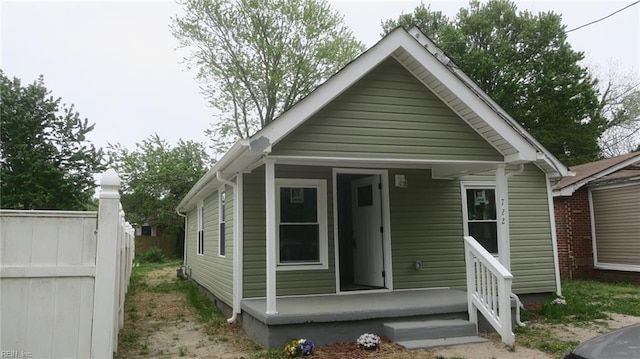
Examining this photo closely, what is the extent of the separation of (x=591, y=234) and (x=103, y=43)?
17926mm

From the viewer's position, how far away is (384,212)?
855 centimetres

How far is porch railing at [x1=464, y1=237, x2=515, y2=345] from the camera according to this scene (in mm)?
6082

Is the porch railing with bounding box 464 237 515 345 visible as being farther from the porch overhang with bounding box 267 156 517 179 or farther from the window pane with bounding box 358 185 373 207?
the window pane with bounding box 358 185 373 207

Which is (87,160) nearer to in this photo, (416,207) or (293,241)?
(293,241)

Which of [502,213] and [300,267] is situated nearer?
[502,213]

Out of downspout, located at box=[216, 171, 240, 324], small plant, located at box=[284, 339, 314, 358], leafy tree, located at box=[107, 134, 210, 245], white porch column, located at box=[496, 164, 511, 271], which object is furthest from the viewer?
leafy tree, located at box=[107, 134, 210, 245]

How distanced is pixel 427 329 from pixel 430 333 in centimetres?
7

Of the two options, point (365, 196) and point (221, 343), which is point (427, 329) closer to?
point (221, 343)

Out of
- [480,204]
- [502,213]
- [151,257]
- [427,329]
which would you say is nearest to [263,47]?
[151,257]

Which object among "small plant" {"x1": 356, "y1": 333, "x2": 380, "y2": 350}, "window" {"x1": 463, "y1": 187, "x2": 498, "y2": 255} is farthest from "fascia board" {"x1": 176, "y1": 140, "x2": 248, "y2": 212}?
"window" {"x1": 463, "y1": 187, "x2": 498, "y2": 255}

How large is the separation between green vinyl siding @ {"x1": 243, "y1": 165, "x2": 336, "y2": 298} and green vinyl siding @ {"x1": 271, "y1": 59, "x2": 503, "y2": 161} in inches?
69.9

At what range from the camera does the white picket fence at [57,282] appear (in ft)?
13.6

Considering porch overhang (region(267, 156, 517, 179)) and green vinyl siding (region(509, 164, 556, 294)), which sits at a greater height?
porch overhang (region(267, 156, 517, 179))

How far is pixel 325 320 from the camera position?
238 inches
